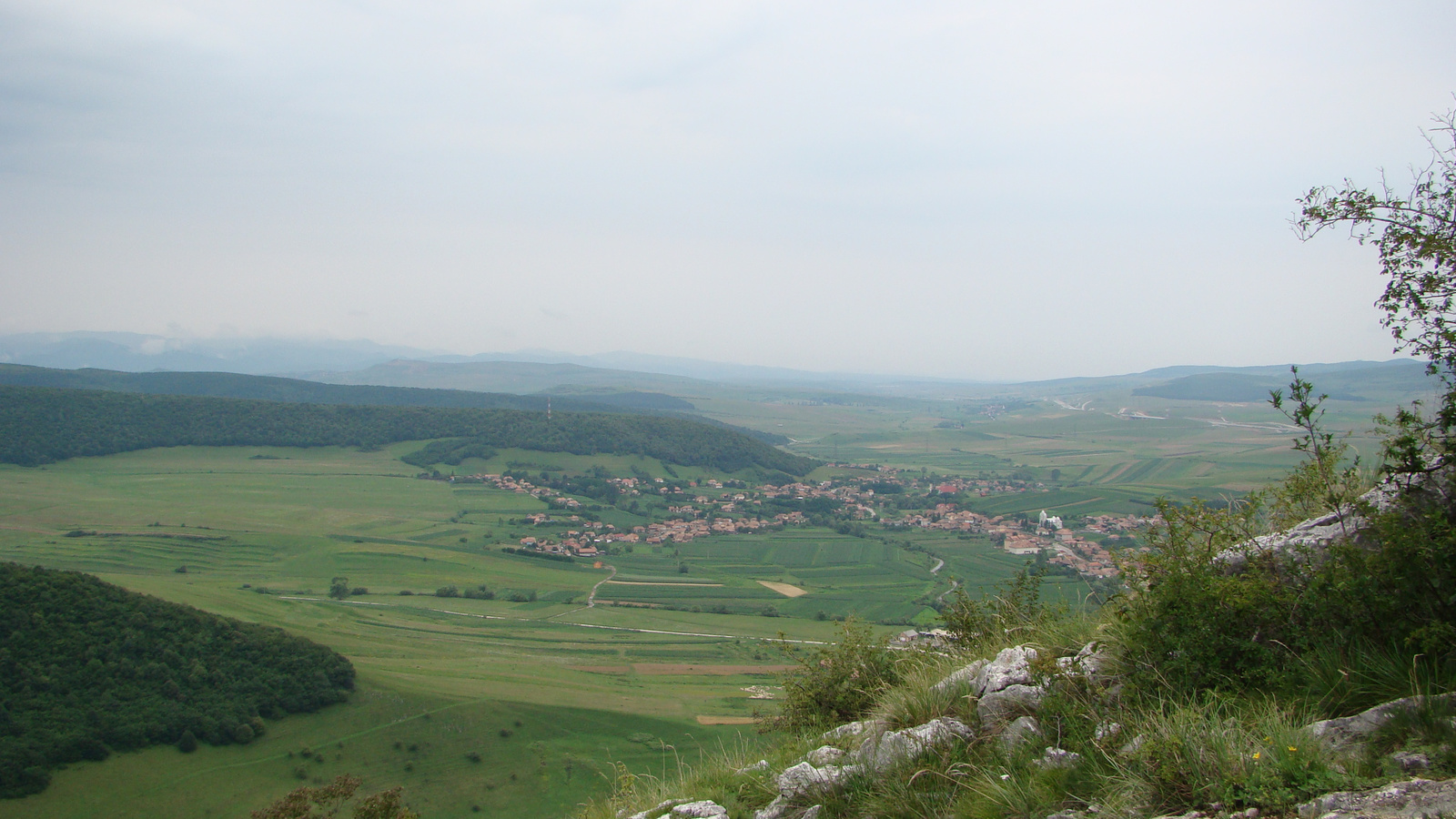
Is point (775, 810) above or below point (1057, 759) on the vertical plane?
below

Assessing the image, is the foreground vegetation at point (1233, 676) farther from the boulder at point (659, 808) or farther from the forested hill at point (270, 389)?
the forested hill at point (270, 389)

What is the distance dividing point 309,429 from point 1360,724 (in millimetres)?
131407

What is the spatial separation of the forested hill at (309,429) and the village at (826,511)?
13.1m

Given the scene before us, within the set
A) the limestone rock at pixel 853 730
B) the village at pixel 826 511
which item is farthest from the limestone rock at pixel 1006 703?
the village at pixel 826 511

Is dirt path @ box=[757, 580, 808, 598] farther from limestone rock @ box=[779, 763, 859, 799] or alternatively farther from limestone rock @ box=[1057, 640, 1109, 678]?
limestone rock @ box=[1057, 640, 1109, 678]

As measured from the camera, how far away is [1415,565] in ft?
14.2

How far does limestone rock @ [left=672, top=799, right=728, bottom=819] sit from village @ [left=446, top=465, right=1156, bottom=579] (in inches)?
1540

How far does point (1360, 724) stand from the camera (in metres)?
3.91

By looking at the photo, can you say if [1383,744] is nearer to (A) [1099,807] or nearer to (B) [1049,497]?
(A) [1099,807]

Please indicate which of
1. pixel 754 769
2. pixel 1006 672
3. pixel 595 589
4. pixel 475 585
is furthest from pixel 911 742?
pixel 475 585

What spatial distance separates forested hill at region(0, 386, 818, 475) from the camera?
322 feet

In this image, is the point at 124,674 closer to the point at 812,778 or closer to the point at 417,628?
the point at 417,628

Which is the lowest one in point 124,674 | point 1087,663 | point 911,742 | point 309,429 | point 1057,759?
point 124,674

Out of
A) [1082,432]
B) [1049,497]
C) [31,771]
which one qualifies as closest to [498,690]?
[31,771]
